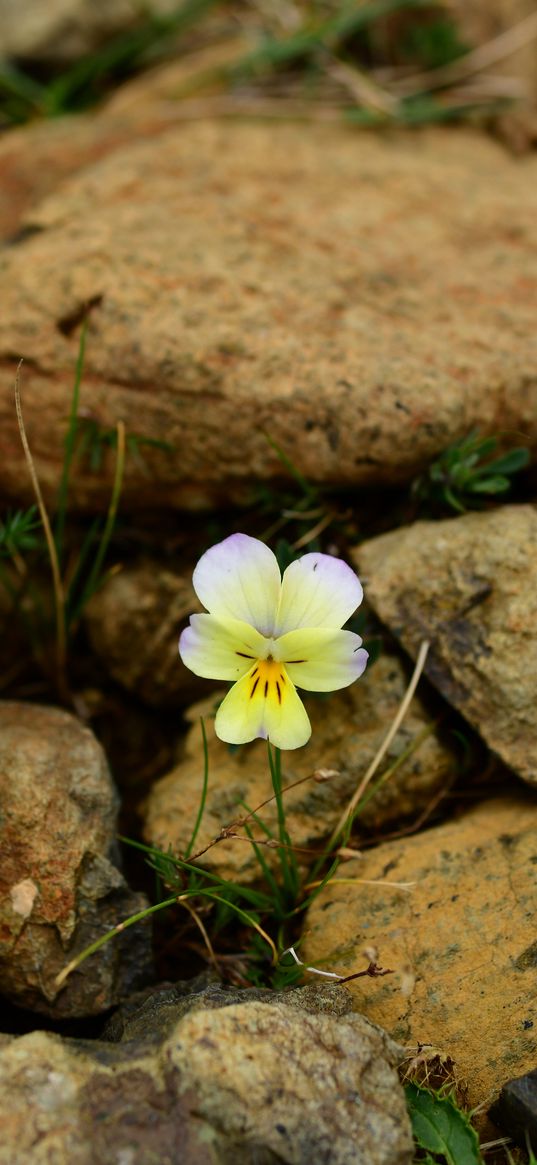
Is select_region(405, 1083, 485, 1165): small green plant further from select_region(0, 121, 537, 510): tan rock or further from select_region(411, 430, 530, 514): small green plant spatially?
select_region(0, 121, 537, 510): tan rock

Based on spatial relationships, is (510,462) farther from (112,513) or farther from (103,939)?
(103,939)

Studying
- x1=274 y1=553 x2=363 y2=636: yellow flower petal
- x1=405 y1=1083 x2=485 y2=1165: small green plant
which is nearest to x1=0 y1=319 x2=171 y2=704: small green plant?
x1=274 y1=553 x2=363 y2=636: yellow flower petal

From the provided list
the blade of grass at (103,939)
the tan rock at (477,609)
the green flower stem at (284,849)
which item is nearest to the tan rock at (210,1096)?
the blade of grass at (103,939)

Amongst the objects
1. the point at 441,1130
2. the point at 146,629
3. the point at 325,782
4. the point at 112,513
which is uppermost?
the point at 112,513

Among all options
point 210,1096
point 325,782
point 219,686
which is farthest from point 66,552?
point 210,1096

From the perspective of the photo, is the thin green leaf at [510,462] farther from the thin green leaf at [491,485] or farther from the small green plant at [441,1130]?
the small green plant at [441,1130]

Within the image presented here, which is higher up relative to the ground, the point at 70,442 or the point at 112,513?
the point at 70,442

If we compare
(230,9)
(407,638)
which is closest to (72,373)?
(407,638)
